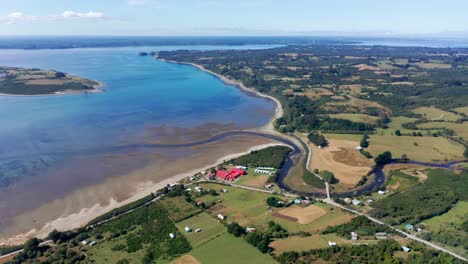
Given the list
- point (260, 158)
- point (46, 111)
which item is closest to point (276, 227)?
point (260, 158)

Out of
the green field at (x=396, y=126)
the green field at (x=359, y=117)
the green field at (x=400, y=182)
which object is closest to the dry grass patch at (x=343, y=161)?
the green field at (x=400, y=182)

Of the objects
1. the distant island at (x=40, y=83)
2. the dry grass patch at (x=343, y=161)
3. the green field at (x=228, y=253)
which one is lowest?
the green field at (x=228, y=253)

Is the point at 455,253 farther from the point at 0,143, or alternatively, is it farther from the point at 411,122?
the point at 0,143

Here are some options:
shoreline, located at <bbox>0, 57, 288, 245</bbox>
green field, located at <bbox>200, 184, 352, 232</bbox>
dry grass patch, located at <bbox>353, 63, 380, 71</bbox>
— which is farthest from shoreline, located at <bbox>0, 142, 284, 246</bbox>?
dry grass patch, located at <bbox>353, 63, 380, 71</bbox>

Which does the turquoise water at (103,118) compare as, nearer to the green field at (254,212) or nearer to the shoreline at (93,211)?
the shoreline at (93,211)

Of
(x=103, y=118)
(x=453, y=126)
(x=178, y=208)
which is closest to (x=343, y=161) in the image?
(x=178, y=208)

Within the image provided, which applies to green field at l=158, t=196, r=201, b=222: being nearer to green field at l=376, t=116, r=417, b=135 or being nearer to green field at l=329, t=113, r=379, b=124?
green field at l=376, t=116, r=417, b=135
